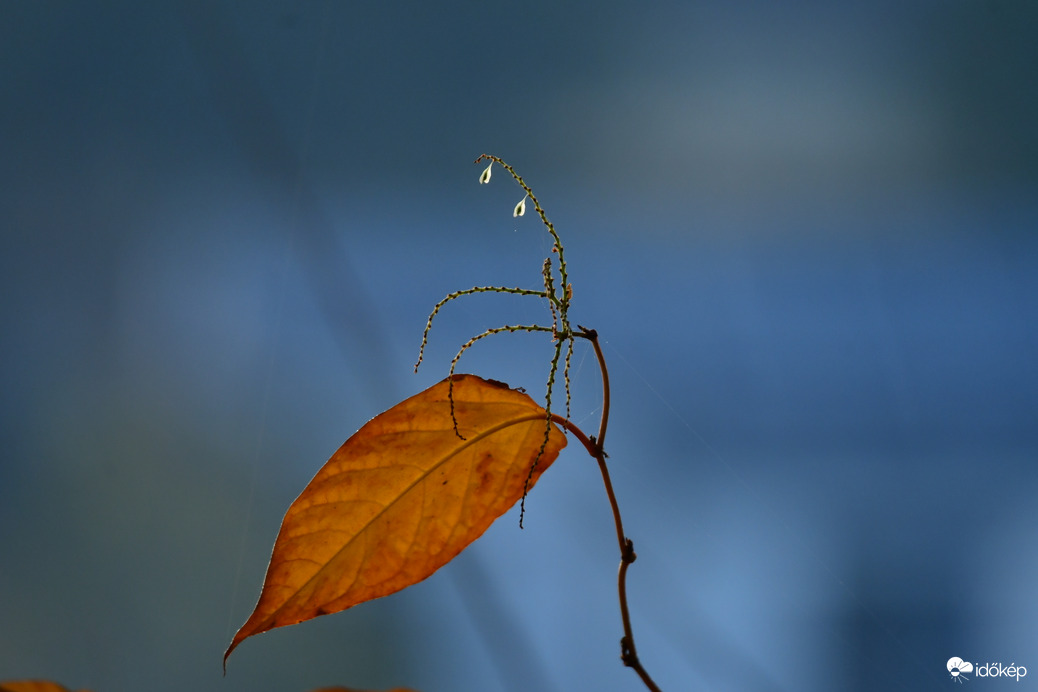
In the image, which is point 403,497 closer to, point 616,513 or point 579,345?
point 616,513

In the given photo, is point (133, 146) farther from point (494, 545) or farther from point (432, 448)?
point (432, 448)

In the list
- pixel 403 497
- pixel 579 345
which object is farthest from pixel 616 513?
pixel 579 345

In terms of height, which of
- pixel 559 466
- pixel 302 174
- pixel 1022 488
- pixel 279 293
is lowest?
pixel 1022 488

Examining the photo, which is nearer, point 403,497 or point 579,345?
point 403,497

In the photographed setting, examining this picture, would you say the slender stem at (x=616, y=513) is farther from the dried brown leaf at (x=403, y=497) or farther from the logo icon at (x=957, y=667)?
the logo icon at (x=957, y=667)

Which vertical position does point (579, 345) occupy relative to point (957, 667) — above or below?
above

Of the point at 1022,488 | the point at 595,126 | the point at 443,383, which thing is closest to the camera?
the point at 443,383

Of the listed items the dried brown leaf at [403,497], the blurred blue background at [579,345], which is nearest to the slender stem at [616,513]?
the dried brown leaf at [403,497]

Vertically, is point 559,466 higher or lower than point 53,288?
lower

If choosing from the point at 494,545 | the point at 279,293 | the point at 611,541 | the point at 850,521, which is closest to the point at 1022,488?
the point at 850,521
